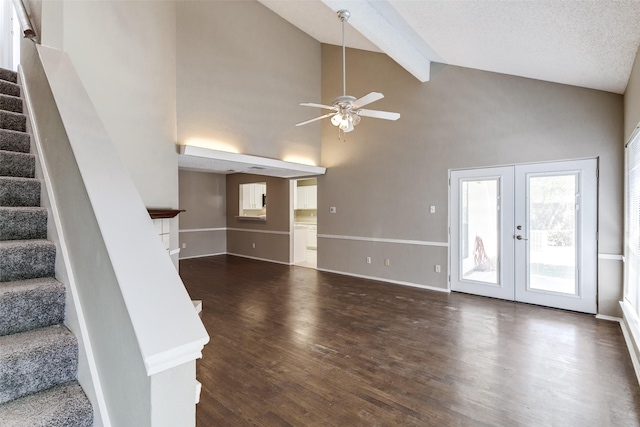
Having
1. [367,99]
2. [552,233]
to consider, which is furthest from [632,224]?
[367,99]

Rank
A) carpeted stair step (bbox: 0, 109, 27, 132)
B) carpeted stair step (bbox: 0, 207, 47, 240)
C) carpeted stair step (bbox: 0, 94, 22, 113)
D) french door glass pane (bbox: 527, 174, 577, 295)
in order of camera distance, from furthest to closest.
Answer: french door glass pane (bbox: 527, 174, 577, 295)
carpeted stair step (bbox: 0, 94, 22, 113)
carpeted stair step (bbox: 0, 109, 27, 132)
carpeted stair step (bbox: 0, 207, 47, 240)

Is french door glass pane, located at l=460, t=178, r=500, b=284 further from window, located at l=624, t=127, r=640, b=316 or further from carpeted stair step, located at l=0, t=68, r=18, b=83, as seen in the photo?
carpeted stair step, located at l=0, t=68, r=18, b=83

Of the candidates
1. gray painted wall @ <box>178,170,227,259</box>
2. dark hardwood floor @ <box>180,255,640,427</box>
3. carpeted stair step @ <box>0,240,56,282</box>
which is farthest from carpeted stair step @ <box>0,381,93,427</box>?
gray painted wall @ <box>178,170,227,259</box>

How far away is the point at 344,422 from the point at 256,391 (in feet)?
2.40

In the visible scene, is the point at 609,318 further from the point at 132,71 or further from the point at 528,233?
the point at 132,71

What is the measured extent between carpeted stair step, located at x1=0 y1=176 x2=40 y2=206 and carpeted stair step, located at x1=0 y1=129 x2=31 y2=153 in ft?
1.31

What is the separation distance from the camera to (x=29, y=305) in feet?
4.51

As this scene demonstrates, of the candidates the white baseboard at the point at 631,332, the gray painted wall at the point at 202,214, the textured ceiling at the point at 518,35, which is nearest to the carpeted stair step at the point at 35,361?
the textured ceiling at the point at 518,35

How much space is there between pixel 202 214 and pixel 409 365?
7.54 m

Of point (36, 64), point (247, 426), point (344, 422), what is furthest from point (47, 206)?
point (344, 422)

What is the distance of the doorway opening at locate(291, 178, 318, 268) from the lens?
7.95 metres

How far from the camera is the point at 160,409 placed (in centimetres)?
82

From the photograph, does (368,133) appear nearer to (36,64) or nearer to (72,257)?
(36,64)

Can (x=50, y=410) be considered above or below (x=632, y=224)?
below
